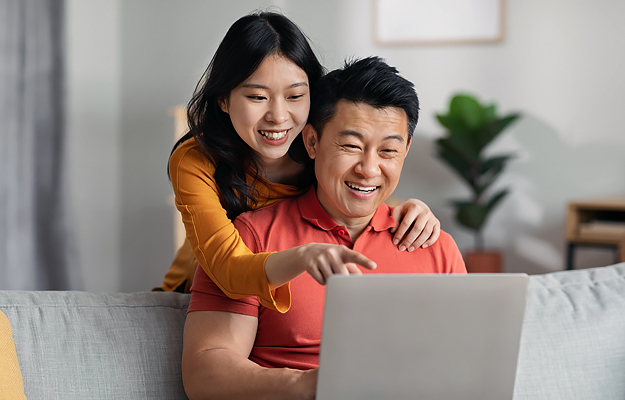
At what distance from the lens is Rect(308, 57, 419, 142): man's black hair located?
1229 millimetres

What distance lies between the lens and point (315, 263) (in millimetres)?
873

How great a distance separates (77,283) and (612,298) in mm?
2920

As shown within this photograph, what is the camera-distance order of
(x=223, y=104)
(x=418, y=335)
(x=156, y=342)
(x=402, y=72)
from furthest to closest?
(x=402, y=72), (x=223, y=104), (x=156, y=342), (x=418, y=335)

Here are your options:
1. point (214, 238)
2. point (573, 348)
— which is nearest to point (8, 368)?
point (214, 238)

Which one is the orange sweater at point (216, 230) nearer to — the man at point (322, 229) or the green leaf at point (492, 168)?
the man at point (322, 229)

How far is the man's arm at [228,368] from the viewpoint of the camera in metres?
0.98

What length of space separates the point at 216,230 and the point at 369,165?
1.15 ft

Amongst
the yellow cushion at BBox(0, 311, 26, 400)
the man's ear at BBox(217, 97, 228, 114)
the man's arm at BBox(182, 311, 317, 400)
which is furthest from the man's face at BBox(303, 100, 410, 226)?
the yellow cushion at BBox(0, 311, 26, 400)

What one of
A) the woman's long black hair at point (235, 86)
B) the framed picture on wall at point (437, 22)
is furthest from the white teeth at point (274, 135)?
the framed picture on wall at point (437, 22)

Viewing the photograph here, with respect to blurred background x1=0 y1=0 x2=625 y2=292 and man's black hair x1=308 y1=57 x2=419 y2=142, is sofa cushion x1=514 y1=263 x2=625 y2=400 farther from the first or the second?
blurred background x1=0 y1=0 x2=625 y2=292

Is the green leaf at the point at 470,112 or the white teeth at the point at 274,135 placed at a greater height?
the green leaf at the point at 470,112

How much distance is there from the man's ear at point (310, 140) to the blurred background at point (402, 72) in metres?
2.17

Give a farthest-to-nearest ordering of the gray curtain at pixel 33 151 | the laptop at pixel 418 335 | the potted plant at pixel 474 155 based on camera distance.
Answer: the potted plant at pixel 474 155 < the gray curtain at pixel 33 151 < the laptop at pixel 418 335

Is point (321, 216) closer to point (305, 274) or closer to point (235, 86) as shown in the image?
point (305, 274)
